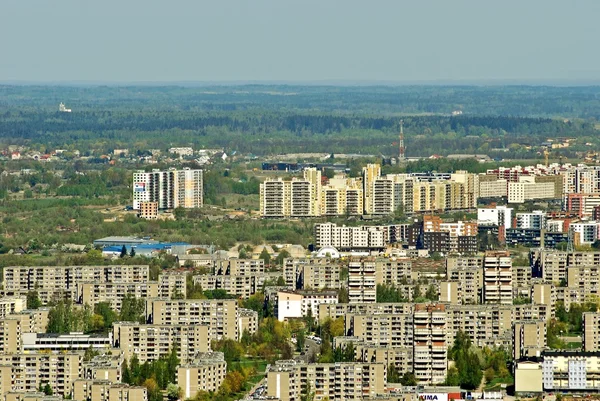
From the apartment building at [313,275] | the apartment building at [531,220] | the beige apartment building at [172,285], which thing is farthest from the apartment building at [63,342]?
the apartment building at [531,220]

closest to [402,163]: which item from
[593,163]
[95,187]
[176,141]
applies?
[593,163]

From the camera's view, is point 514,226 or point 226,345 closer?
point 226,345

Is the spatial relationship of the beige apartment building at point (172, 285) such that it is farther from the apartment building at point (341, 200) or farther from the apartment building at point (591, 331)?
the apartment building at point (341, 200)

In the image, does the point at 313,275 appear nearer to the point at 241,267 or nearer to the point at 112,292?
the point at 241,267

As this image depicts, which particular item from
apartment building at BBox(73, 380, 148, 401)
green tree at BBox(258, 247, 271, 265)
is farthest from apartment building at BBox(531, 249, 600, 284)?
apartment building at BBox(73, 380, 148, 401)

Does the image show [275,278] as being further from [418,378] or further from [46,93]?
[46,93]

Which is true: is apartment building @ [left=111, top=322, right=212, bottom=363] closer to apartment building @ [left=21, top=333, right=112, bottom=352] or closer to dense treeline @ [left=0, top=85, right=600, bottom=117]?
apartment building @ [left=21, top=333, right=112, bottom=352]
